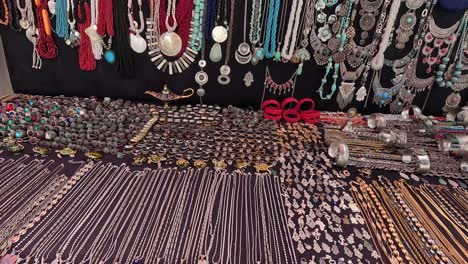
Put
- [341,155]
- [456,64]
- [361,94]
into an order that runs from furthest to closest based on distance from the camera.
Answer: [361,94] < [456,64] < [341,155]

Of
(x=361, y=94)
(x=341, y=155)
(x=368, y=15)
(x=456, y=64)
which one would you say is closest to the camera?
(x=341, y=155)

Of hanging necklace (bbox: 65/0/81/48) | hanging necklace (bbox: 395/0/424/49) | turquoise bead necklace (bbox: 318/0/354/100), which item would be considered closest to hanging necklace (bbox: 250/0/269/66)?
turquoise bead necklace (bbox: 318/0/354/100)

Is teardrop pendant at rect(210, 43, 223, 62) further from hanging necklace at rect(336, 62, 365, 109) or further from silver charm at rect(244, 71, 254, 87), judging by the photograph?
hanging necklace at rect(336, 62, 365, 109)

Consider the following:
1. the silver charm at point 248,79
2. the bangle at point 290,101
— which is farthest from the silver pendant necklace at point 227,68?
the bangle at point 290,101

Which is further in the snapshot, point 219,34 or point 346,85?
point 346,85

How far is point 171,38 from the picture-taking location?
1667 millimetres

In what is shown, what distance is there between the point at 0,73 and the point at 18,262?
1411 mm

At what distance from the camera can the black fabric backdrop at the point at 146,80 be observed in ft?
5.77

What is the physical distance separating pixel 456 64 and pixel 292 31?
37.0 inches

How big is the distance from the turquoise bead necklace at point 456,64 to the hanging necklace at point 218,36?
47.9 inches

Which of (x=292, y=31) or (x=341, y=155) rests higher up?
(x=292, y=31)

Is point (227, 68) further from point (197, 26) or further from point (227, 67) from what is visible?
point (197, 26)

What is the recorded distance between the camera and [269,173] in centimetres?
131

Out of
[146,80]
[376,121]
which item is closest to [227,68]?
[146,80]
